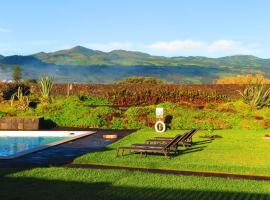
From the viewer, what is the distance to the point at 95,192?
8.66 m

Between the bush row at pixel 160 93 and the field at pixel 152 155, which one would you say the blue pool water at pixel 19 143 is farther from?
the bush row at pixel 160 93

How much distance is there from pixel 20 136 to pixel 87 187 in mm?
11148

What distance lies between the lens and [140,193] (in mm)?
8562

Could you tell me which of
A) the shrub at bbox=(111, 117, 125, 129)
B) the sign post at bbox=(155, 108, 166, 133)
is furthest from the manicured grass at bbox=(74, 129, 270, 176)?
the shrub at bbox=(111, 117, 125, 129)

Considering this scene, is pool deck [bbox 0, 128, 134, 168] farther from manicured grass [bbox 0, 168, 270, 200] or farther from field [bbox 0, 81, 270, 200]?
manicured grass [bbox 0, 168, 270, 200]

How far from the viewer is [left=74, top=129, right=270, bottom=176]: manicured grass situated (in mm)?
11101

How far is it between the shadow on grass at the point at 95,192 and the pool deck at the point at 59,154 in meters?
2.43

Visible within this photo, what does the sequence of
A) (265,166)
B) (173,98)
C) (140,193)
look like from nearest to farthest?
(140,193)
(265,166)
(173,98)

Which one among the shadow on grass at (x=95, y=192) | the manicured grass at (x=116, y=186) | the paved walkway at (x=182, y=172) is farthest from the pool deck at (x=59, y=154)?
the shadow on grass at (x=95, y=192)

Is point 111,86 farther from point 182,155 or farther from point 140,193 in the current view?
point 140,193

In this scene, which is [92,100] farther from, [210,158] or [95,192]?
[95,192]

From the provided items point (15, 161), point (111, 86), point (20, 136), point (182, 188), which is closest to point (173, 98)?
point (111, 86)

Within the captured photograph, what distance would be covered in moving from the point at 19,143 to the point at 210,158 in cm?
874

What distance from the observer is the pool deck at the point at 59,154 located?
38.8ft
